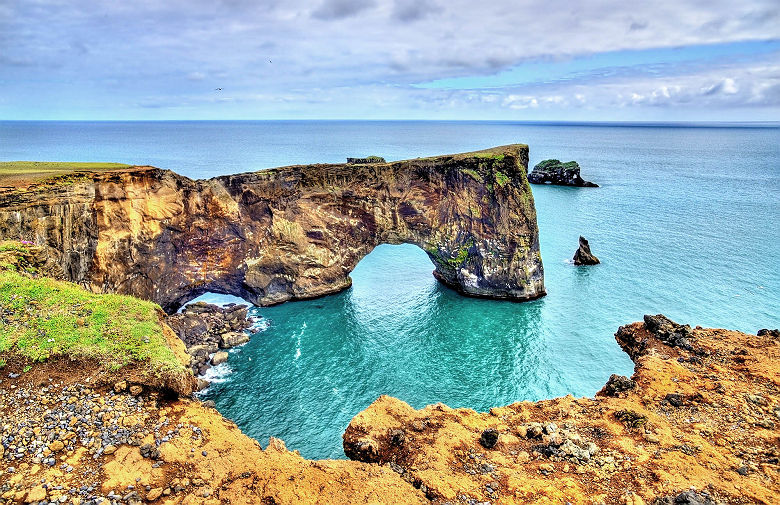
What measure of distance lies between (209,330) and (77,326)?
70.3ft

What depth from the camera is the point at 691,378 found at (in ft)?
66.3

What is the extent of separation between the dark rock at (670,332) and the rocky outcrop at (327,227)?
1910cm

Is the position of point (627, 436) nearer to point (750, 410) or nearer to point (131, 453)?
point (750, 410)

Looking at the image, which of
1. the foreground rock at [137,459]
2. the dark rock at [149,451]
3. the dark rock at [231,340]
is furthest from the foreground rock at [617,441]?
the dark rock at [231,340]

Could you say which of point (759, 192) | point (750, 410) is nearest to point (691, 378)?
point (750, 410)

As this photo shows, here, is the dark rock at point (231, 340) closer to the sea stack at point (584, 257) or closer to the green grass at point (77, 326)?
the green grass at point (77, 326)

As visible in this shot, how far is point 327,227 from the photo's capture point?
44969 millimetres

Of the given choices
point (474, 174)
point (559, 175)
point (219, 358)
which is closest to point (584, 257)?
point (474, 174)

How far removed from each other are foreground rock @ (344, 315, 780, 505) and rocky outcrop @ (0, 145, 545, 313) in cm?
2428

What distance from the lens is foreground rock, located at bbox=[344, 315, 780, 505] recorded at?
13.8 m

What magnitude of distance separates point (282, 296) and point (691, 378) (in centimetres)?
3465

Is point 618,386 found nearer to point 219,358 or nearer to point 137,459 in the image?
point 137,459

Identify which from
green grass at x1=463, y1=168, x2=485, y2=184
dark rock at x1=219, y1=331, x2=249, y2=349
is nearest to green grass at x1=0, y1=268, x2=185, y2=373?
dark rock at x1=219, y1=331, x2=249, y2=349

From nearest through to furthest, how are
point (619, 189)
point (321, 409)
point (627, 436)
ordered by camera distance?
1. point (627, 436)
2. point (321, 409)
3. point (619, 189)
